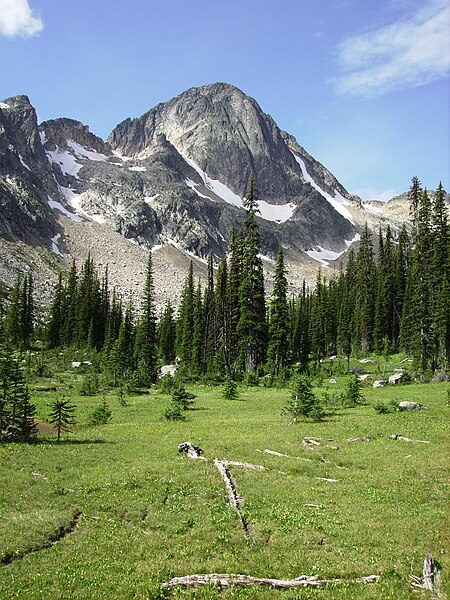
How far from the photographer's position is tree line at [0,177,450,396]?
196 ft

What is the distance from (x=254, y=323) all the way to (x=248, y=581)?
5415 cm

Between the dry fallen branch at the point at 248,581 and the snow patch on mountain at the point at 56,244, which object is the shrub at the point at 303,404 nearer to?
the dry fallen branch at the point at 248,581

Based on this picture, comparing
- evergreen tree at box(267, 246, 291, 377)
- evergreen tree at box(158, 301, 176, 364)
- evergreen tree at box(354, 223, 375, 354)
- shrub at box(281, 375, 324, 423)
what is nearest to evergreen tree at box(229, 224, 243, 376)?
evergreen tree at box(267, 246, 291, 377)

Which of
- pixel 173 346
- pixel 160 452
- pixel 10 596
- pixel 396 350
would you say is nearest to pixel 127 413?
pixel 160 452

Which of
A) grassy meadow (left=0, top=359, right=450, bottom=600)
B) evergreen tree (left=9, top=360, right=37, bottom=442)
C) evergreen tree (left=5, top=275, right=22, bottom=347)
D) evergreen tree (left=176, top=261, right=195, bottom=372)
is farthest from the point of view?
evergreen tree (left=5, top=275, right=22, bottom=347)

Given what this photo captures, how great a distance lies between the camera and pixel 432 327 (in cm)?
5688

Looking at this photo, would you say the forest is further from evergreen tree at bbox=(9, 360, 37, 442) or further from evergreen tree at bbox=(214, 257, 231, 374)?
evergreen tree at bbox=(214, 257, 231, 374)

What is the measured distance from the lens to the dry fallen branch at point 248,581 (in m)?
10.9

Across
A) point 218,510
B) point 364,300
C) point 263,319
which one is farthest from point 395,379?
point 364,300

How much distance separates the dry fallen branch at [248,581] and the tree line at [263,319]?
45.7m

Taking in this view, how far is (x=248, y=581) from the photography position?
11078 millimetres

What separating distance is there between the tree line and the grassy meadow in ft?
105

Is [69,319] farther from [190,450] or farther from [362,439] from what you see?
[362,439]

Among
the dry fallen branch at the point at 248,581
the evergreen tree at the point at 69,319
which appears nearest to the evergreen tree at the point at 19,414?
the dry fallen branch at the point at 248,581
